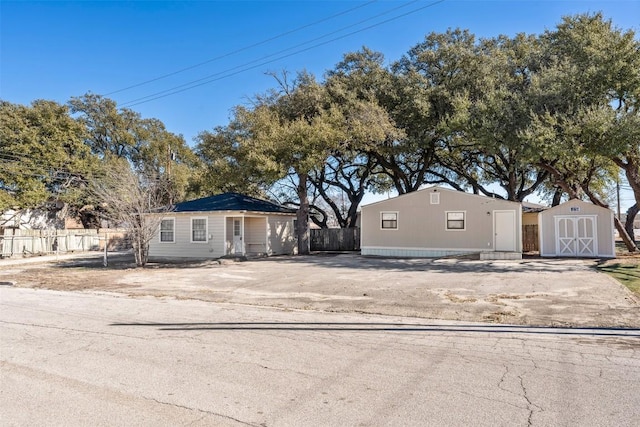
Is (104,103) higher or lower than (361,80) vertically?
higher

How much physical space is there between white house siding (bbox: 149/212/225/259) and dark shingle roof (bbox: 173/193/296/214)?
46 cm

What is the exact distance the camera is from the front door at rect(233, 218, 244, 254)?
78.5 ft

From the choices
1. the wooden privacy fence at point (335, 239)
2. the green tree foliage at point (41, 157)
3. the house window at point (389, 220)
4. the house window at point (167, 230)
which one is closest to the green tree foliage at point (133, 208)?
the house window at point (167, 230)

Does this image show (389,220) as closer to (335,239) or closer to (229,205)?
(335,239)

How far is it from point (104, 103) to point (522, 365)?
4579cm

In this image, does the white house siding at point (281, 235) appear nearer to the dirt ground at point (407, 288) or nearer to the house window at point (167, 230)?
the house window at point (167, 230)

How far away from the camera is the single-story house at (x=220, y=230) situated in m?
22.9

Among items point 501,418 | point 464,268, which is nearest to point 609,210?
point 464,268

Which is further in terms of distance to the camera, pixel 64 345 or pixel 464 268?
pixel 464 268

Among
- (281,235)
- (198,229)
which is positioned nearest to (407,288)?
(198,229)

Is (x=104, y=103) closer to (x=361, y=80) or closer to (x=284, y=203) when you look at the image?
(x=284, y=203)

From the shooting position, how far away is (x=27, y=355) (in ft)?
18.4

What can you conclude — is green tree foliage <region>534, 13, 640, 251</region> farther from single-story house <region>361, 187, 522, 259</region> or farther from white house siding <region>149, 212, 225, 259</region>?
white house siding <region>149, 212, 225, 259</region>

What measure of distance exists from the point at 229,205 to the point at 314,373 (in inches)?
774
